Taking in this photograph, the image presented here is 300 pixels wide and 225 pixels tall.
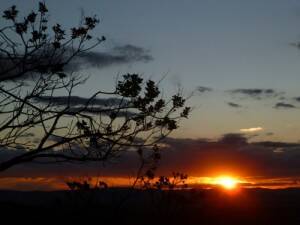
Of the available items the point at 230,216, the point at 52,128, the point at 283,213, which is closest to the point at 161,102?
the point at 52,128

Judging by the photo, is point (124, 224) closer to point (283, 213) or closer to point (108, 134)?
point (108, 134)

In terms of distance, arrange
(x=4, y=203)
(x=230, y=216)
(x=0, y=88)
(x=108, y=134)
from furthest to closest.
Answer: (x=230, y=216), (x=4, y=203), (x=108, y=134), (x=0, y=88)

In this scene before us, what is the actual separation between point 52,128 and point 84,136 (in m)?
1.00

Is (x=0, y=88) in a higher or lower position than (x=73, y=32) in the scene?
lower

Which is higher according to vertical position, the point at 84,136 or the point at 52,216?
the point at 84,136

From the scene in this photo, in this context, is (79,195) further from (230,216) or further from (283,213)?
(283,213)

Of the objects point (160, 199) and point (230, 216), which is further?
point (230, 216)

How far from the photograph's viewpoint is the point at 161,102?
18203 mm

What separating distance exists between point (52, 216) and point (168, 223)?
5.62 meters

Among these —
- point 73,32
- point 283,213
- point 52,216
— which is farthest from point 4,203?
point 283,213

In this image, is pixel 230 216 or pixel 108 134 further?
pixel 230 216

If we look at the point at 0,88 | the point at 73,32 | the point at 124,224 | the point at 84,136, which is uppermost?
the point at 73,32

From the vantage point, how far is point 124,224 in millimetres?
21172

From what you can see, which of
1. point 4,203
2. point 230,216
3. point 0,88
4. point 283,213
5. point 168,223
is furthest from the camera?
point 283,213
